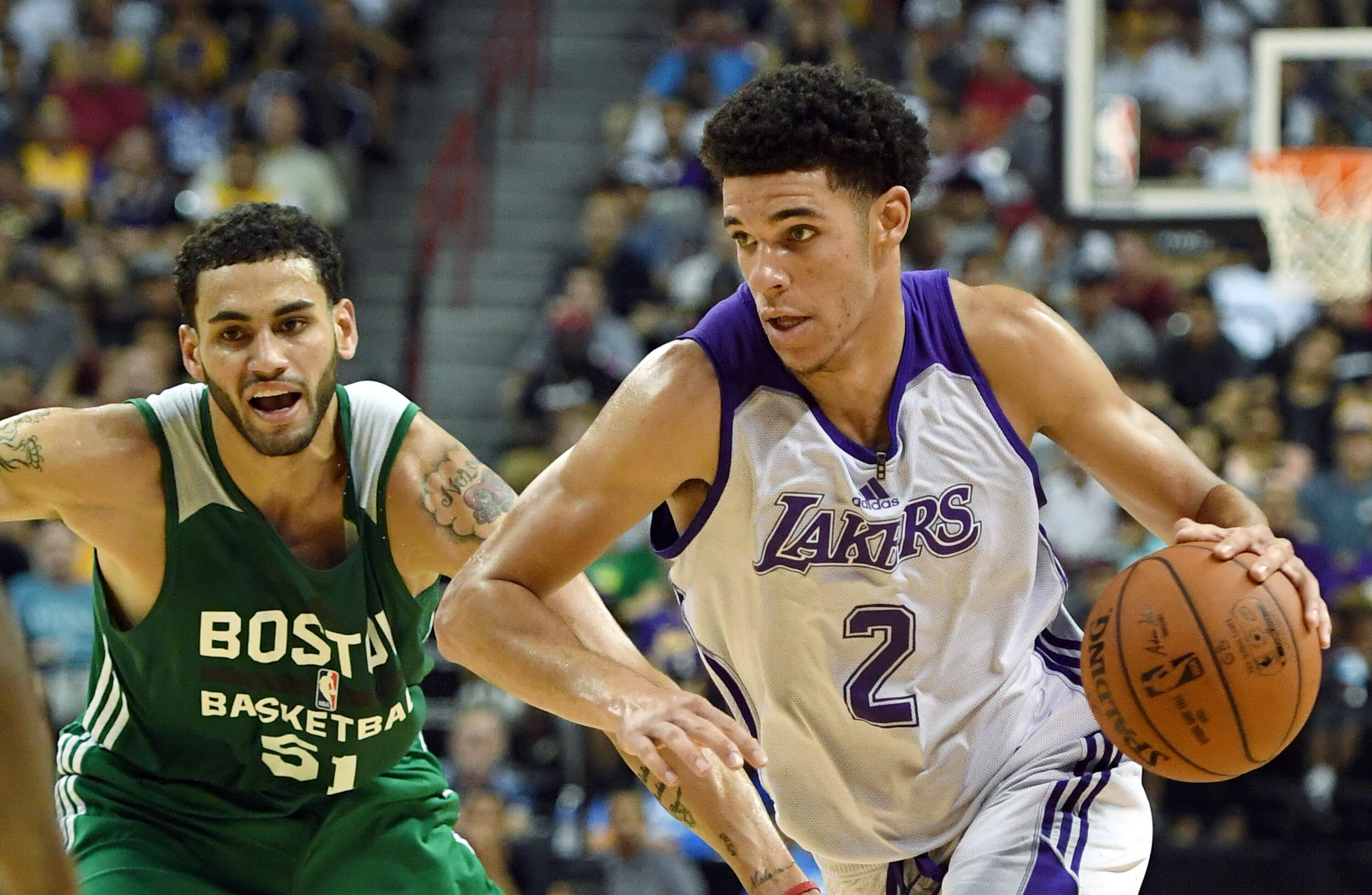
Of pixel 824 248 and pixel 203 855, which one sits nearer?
pixel 824 248

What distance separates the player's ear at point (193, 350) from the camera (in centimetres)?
397

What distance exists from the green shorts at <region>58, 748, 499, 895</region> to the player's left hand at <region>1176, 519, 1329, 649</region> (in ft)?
5.89

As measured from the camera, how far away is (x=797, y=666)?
11.4 ft

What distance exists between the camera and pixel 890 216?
3.53m

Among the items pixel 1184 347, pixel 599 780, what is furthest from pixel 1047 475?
pixel 599 780

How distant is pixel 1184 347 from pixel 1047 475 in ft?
3.78

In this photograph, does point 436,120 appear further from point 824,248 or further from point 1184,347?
point 824,248

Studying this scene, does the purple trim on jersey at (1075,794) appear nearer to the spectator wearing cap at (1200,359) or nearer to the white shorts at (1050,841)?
the white shorts at (1050,841)

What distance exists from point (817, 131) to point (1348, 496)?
641cm

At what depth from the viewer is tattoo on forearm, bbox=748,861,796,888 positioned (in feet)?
11.3

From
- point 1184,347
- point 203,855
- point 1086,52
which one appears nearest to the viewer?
point 203,855

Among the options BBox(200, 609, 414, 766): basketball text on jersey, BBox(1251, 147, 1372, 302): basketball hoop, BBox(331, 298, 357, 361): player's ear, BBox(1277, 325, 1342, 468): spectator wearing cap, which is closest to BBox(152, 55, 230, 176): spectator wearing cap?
BBox(1251, 147, 1372, 302): basketball hoop

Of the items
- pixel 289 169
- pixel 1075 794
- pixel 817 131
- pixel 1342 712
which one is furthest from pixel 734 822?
pixel 289 169

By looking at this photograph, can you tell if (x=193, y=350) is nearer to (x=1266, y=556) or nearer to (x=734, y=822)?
(x=734, y=822)
